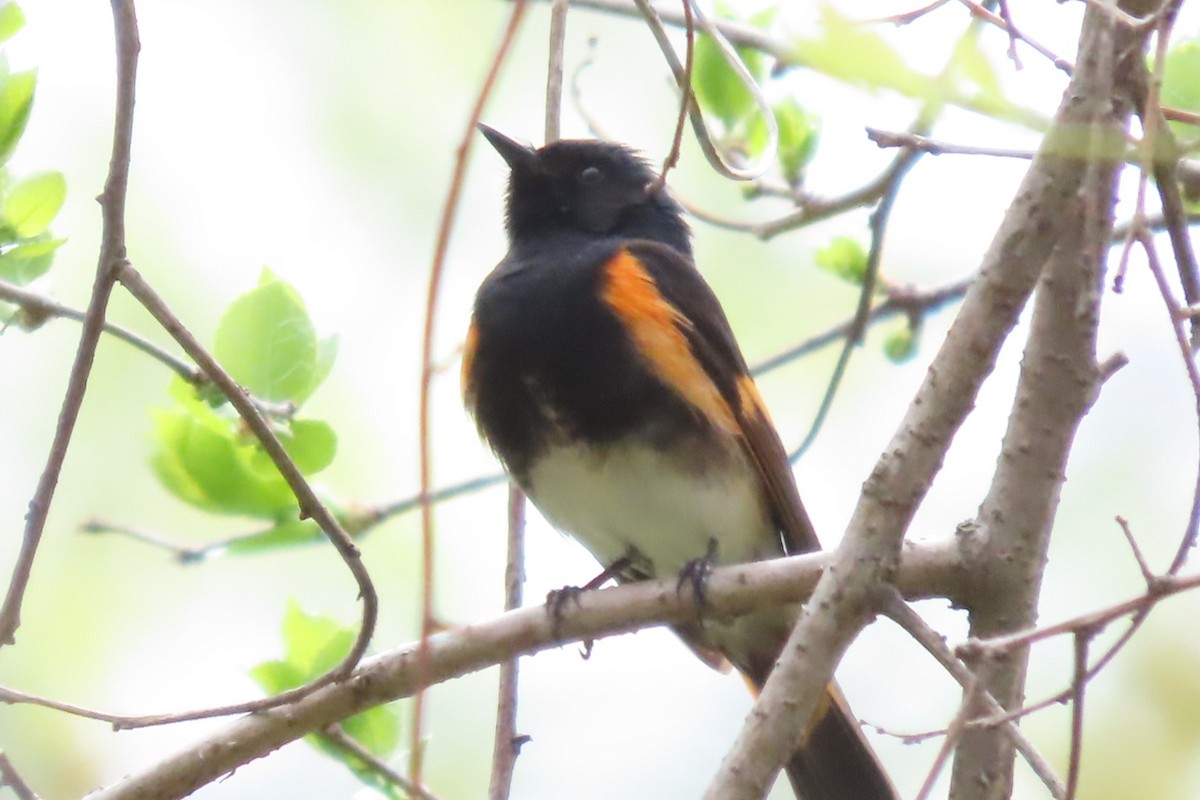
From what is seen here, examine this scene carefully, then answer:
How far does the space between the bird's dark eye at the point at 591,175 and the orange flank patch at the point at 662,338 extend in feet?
1.59

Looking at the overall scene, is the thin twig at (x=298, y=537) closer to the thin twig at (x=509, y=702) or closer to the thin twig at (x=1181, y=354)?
the thin twig at (x=509, y=702)

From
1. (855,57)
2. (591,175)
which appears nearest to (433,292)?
(855,57)

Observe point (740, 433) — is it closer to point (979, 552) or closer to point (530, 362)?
point (530, 362)

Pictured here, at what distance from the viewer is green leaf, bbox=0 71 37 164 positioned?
2.05 metres

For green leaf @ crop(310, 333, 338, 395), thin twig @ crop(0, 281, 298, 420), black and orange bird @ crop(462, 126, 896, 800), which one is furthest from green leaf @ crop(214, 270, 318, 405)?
black and orange bird @ crop(462, 126, 896, 800)

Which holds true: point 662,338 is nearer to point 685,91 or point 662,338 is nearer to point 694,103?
point 694,103

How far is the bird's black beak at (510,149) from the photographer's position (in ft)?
11.7

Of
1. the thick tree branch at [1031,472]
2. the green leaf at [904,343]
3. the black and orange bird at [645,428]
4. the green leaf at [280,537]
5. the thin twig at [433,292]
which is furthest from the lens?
the green leaf at [904,343]

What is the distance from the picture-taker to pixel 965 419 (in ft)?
6.06

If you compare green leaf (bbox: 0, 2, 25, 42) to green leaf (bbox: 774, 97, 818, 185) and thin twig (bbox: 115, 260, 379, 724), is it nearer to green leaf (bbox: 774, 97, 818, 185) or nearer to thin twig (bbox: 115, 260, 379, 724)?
thin twig (bbox: 115, 260, 379, 724)

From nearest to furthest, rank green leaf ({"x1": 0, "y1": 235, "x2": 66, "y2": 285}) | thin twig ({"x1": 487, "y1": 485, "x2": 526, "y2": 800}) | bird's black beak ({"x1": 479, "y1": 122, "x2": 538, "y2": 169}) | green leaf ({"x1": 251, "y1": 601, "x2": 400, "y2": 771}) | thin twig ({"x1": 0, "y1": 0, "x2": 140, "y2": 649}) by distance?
1. thin twig ({"x1": 0, "y1": 0, "x2": 140, "y2": 649})
2. green leaf ({"x1": 0, "y1": 235, "x2": 66, "y2": 285})
3. thin twig ({"x1": 487, "y1": 485, "x2": 526, "y2": 800})
4. green leaf ({"x1": 251, "y1": 601, "x2": 400, "y2": 771})
5. bird's black beak ({"x1": 479, "y1": 122, "x2": 538, "y2": 169})

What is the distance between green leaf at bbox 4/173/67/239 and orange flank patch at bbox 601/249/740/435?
1.22 m

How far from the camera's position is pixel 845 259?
10.5ft

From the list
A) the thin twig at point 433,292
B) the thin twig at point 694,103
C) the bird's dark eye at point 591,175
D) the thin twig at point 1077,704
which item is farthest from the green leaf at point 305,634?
the bird's dark eye at point 591,175
